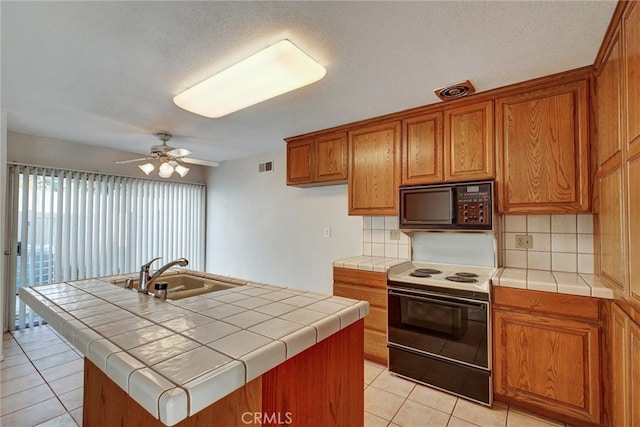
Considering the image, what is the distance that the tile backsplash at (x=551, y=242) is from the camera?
2162 mm

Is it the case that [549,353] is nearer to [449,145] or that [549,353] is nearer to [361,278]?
[361,278]

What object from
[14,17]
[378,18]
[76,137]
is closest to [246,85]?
[378,18]

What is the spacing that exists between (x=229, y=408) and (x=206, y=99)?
198 centimetres

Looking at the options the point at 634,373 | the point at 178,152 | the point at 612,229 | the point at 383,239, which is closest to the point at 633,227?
the point at 612,229

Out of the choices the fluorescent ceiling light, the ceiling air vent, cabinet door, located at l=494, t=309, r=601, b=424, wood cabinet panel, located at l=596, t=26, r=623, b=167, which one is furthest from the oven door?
the fluorescent ceiling light

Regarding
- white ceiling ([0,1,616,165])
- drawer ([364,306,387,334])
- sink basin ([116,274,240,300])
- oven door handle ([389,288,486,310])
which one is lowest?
drawer ([364,306,387,334])

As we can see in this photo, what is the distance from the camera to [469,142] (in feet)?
7.64

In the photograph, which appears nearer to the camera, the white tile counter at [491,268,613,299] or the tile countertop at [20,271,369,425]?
the tile countertop at [20,271,369,425]

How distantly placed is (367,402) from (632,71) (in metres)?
2.35

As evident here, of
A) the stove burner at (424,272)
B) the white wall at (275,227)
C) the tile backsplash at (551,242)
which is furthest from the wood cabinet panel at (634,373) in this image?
the white wall at (275,227)

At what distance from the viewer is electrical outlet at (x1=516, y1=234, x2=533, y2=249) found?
7.72 feet

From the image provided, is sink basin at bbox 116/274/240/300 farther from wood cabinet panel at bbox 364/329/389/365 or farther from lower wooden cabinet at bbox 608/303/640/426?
lower wooden cabinet at bbox 608/303/640/426

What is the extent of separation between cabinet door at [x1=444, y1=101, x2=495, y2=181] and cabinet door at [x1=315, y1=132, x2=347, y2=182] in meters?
1.01

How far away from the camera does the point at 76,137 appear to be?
351 centimetres
